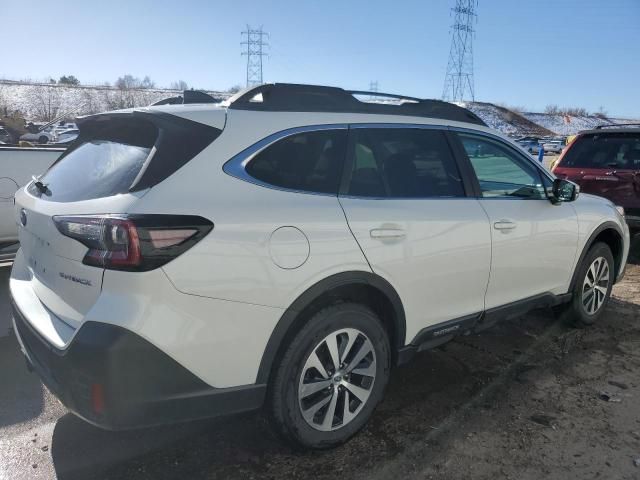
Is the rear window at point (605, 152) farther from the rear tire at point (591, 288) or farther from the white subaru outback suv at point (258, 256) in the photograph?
the white subaru outback suv at point (258, 256)

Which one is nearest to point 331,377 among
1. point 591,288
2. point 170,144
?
point 170,144

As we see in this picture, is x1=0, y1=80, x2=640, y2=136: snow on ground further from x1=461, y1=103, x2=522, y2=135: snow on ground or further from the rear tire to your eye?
the rear tire

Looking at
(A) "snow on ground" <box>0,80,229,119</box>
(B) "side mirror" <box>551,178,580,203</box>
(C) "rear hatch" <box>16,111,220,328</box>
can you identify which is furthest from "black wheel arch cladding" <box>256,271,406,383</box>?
(A) "snow on ground" <box>0,80,229,119</box>

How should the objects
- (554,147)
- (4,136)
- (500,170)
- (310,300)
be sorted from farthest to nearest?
(554,147) < (4,136) < (500,170) < (310,300)

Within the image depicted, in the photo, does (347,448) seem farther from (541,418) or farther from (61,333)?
(61,333)

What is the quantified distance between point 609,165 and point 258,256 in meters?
6.61

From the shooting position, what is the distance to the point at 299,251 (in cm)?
246

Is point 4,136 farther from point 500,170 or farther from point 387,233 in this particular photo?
point 387,233

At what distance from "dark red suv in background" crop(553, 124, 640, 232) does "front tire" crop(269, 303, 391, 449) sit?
5639mm

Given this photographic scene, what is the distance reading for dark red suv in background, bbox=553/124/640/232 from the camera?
710 centimetres

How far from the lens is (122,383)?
2.13 m

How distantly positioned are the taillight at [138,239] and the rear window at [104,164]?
206 mm

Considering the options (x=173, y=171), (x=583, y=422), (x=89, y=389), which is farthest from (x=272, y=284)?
(x=583, y=422)

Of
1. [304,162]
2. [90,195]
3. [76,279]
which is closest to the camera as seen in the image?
[76,279]
